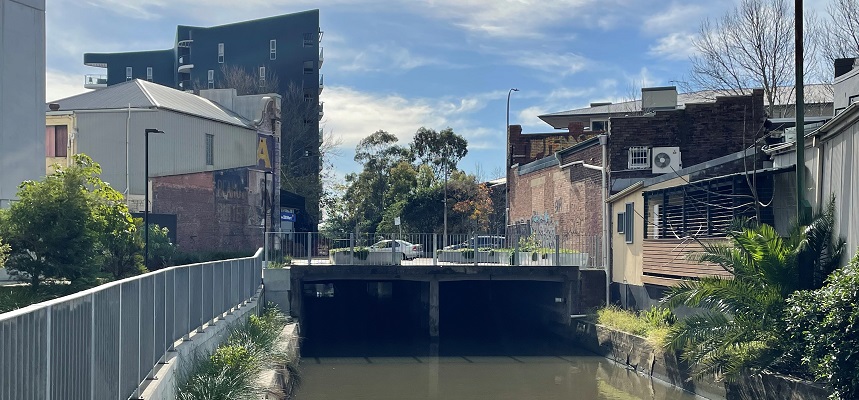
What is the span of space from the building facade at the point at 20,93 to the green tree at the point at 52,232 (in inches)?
384

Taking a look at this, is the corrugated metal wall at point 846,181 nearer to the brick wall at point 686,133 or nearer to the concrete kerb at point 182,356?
the concrete kerb at point 182,356

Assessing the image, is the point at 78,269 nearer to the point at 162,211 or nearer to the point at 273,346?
the point at 273,346

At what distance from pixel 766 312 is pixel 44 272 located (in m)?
17.8

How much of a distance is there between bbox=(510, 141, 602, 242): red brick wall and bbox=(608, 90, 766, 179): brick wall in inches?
67.3

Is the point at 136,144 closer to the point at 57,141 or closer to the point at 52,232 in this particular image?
the point at 57,141

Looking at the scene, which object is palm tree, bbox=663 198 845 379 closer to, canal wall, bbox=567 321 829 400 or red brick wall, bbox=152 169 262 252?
canal wall, bbox=567 321 829 400

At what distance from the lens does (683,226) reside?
2439cm

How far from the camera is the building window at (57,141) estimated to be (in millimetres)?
46469

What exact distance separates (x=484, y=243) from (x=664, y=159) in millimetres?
9925

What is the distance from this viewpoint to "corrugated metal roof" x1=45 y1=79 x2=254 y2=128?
4650 centimetres

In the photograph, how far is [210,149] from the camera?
4950cm

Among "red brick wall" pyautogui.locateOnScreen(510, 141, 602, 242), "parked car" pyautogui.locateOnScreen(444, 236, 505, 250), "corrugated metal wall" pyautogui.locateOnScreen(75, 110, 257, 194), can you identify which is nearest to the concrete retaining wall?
"parked car" pyautogui.locateOnScreen(444, 236, 505, 250)

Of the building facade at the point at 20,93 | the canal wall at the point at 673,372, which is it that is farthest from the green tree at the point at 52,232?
the canal wall at the point at 673,372

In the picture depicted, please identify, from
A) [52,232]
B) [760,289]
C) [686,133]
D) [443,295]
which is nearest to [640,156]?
[686,133]
